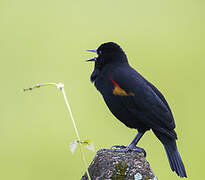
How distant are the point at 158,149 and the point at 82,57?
257 cm

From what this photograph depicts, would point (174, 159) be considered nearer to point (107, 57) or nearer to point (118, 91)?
point (118, 91)

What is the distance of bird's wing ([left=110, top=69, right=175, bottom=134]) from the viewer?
12.1 feet

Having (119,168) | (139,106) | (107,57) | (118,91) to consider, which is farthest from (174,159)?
(107,57)

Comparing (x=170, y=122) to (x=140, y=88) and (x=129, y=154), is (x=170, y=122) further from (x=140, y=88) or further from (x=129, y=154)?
(x=129, y=154)

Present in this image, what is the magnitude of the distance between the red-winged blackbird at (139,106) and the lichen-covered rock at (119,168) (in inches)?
27.3

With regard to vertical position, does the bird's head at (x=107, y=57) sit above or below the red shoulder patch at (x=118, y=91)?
above

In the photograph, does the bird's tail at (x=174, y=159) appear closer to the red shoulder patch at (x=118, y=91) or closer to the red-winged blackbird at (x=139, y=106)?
the red-winged blackbird at (x=139, y=106)

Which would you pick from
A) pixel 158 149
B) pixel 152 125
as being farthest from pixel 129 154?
pixel 158 149

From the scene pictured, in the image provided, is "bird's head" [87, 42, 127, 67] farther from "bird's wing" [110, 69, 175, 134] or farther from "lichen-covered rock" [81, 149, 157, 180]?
"lichen-covered rock" [81, 149, 157, 180]

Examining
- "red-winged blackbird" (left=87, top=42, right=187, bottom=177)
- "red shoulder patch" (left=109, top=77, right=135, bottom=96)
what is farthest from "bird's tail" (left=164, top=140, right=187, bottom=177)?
"red shoulder patch" (left=109, top=77, right=135, bottom=96)

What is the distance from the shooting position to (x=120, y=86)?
386cm

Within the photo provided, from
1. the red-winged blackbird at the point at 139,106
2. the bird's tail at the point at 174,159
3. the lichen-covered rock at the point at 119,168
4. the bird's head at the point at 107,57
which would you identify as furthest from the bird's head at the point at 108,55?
the lichen-covered rock at the point at 119,168

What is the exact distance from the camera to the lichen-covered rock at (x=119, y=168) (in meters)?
2.61

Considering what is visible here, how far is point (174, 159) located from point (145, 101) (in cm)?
57
